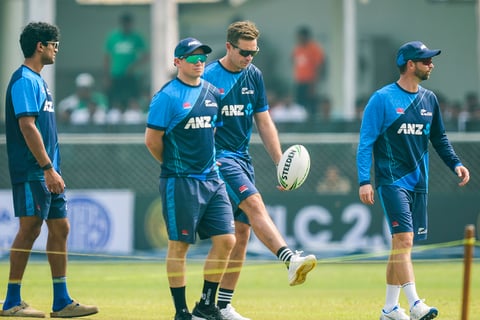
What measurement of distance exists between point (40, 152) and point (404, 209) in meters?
3.42

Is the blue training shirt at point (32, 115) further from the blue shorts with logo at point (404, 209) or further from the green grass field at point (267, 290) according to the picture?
the blue shorts with logo at point (404, 209)

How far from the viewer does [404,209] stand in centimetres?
1034

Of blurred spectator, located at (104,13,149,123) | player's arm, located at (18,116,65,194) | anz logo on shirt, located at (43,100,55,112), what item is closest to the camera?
player's arm, located at (18,116,65,194)

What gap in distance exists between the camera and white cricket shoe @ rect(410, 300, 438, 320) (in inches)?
381

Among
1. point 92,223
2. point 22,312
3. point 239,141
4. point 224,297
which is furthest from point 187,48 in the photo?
point 92,223

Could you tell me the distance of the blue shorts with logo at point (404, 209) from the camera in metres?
10.3

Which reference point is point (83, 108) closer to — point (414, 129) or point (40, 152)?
point (40, 152)

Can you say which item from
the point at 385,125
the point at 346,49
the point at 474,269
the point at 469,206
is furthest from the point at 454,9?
the point at 385,125

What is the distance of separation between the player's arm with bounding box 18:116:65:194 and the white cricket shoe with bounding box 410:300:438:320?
11.1ft

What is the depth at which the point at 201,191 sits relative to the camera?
9781mm

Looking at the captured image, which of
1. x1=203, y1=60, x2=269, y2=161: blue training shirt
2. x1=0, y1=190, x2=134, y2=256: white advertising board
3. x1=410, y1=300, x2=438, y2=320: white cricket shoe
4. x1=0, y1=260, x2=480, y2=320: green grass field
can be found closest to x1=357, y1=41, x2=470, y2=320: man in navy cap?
x1=410, y1=300, x2=438, y2=320: white cricket shoe

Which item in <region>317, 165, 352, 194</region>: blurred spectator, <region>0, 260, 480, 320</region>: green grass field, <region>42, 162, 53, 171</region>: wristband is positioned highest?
<region>42, 162, 53, 171</region>: wristband

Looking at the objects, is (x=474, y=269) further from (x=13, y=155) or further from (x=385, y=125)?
(x=13, y=155)

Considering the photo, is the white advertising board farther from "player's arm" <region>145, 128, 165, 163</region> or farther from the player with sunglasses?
"player's arm" <region>145, 128, 165, 163</region>
